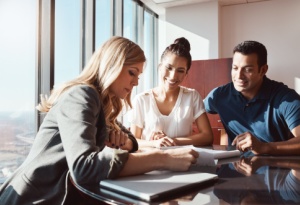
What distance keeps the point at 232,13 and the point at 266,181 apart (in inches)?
187

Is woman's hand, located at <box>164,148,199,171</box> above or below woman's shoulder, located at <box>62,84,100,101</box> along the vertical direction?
below

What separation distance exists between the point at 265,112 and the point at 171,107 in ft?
2.04

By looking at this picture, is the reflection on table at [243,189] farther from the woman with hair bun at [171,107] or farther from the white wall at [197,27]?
the white wall at [197,27]

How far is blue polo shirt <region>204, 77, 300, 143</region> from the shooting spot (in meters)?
1.67

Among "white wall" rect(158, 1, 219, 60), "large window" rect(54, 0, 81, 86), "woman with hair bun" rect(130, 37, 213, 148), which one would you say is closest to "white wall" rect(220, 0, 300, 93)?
"white wall" rect(158, 1, 219, 60)

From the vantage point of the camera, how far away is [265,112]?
177 cm

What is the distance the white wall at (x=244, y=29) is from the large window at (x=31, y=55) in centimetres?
211

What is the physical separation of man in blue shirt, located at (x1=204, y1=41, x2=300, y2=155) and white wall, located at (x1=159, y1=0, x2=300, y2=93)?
10.1 ft

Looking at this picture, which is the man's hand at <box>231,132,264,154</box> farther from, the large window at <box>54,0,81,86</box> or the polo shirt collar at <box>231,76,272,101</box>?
the large window at <box>54,0,81,86</box>

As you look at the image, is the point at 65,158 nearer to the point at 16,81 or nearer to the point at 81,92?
the point at 81,92

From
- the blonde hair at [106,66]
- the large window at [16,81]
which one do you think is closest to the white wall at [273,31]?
the large window at [16,81]

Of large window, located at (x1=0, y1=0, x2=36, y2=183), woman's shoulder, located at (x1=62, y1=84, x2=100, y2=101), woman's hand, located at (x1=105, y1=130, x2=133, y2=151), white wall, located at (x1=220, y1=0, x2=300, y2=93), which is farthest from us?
white wall, located at (x1=220, y1=0, x2=300, y2=93)

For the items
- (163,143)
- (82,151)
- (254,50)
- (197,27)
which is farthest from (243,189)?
(197,27)

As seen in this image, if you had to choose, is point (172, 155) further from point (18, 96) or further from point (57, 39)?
point (57, 39)
